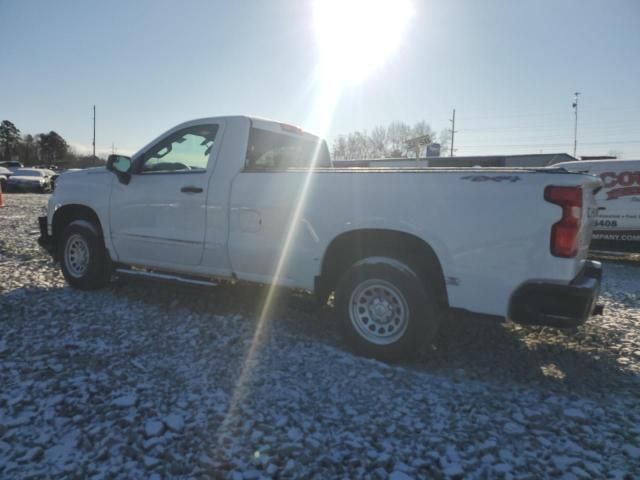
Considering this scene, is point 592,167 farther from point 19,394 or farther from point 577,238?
point 19,394

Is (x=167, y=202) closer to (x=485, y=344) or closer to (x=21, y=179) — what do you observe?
(x=485, y=344)

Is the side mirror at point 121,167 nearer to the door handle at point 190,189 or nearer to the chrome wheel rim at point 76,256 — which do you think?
the door handle at point 190,189

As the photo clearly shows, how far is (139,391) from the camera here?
9.73 ft

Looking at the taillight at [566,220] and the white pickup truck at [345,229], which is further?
the white pickup truck at [345,229]

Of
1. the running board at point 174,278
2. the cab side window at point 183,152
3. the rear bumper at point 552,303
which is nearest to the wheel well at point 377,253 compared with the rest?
the rear bumper at point 552,303

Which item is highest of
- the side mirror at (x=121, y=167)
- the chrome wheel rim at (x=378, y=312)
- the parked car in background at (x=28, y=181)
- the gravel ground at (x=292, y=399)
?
the parked car in background at (x=28, y=181)

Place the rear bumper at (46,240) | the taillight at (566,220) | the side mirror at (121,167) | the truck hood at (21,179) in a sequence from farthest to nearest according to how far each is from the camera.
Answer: the truck hood at (21,179) → the rear bumper at (46,240) → the side mirror at (121,167) → the taillight at (566,220)

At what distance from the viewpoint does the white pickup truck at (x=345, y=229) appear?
2992mm

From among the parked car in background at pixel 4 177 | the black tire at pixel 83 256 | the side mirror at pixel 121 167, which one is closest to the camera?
the side mirror at pixel 121 167

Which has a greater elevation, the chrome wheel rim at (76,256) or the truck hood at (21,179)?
the truck hood at (21,179)

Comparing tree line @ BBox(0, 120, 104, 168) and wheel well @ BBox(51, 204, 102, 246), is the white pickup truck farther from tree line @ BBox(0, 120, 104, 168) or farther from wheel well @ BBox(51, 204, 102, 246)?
tree line @ BBox(0, 120, 104, 168)

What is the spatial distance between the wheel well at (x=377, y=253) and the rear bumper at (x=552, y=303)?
55 cm

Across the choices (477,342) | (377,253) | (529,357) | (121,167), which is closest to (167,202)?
(121,167)

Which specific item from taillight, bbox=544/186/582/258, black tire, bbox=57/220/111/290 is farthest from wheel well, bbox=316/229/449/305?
black tire, bbox=57/220/111/290
